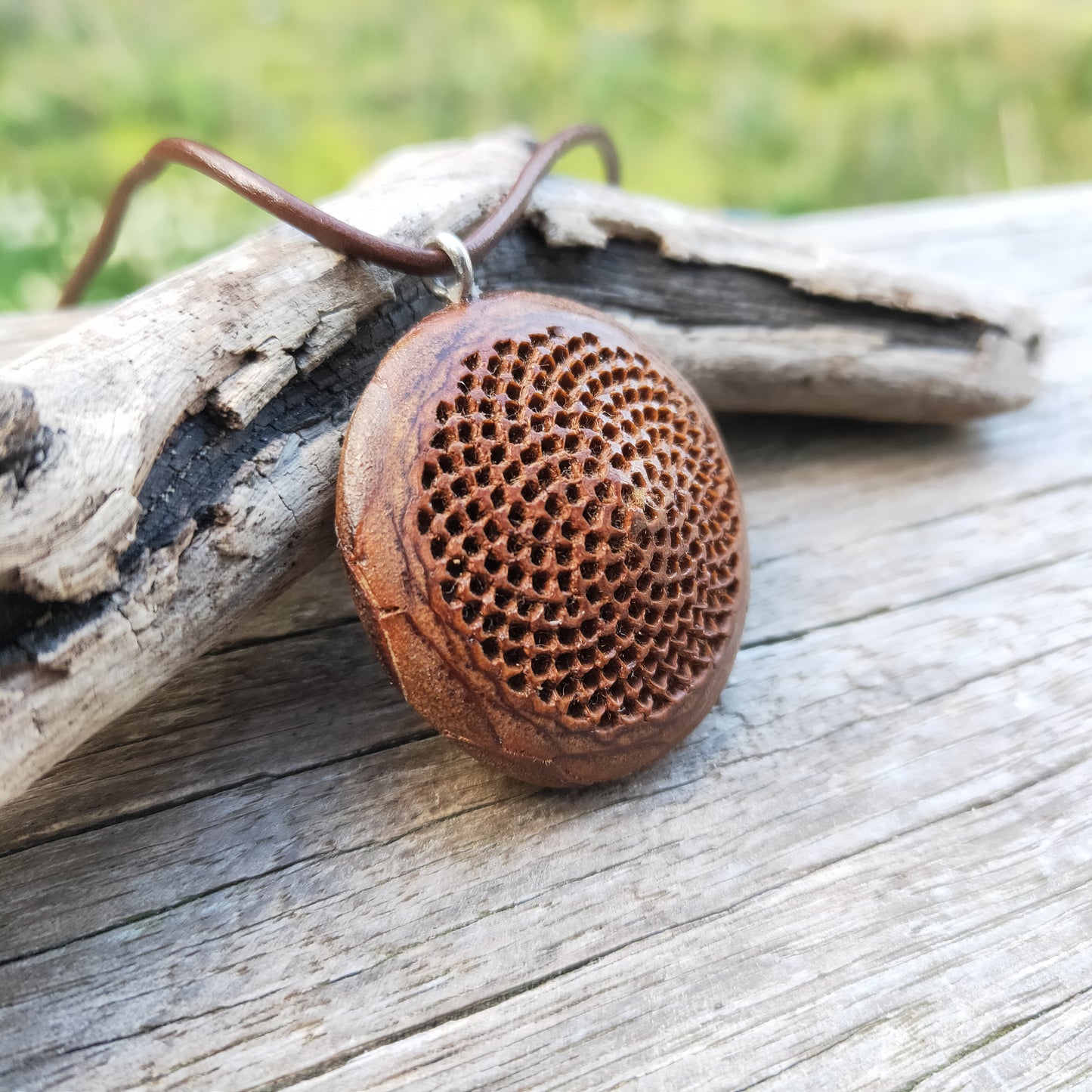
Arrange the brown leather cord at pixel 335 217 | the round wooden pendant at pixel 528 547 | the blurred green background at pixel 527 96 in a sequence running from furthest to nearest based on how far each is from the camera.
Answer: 1. the blurred green background at pixel 527 96
2. the brown leather cord at pixel 335 217
3. the round wooden pendant at pixel 528 547

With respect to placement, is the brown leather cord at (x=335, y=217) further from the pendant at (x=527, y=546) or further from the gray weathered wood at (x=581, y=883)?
the gray weathered wood at (x=581, y=883)

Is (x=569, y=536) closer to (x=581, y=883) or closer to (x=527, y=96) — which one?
(x=581, y=883)

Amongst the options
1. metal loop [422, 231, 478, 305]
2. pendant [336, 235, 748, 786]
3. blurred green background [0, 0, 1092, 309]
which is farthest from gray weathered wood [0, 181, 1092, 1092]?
blurred green background [0, 0, 1092, 309]

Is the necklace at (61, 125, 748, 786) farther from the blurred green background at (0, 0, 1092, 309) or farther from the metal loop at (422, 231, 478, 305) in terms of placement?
the blurred green background at (0, 0, 1092, 309)

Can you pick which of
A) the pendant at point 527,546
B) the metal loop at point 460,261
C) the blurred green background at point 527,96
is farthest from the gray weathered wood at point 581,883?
the blurred green background at point 527,96

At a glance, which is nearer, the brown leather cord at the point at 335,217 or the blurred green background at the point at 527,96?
the brown leather cord at the point at 335,217

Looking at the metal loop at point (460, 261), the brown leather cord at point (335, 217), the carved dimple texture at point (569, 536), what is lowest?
the carved dimple texture at point (569, 536)
